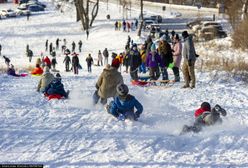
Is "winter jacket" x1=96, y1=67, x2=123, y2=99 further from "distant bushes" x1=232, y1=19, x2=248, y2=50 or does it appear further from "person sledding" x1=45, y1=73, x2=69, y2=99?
"distant bushes" x1=232, y1=19, x2=248, y2=50

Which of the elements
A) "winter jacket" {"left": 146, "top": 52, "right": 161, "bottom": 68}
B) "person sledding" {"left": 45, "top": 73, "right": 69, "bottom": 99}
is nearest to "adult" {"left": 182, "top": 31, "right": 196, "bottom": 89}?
"winter jacket" {"left": 146, "top": 52, "right": 161, "bottom": 68}

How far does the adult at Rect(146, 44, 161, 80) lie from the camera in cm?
1694

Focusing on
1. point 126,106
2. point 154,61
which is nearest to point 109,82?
point 126,106

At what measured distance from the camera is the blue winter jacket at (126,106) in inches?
422

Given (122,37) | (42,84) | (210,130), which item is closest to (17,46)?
(122,37)

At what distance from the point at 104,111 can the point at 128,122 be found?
157 centimetres

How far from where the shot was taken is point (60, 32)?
5450 cm

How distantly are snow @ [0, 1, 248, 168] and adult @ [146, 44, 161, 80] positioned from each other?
106 centimetres

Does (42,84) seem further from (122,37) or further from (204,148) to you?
(122,37)

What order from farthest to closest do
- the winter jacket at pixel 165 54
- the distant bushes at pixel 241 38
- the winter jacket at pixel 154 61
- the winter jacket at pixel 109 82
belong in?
the distant bushes at pixel 241 38, the winter jacket at pixel 154 61, the winter jacket at pixel 165 54, the winter jacket at pixel 109 82

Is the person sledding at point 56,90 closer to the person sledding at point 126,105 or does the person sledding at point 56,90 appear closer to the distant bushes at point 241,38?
the person sledding at point 126,105

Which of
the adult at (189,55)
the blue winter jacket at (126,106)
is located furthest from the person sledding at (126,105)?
the adult at (189,55)

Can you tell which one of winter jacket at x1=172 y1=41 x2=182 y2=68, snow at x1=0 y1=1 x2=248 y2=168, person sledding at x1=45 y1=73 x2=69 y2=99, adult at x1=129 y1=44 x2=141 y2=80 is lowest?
snow at x1=0 y1=1 x2=248 y2=168

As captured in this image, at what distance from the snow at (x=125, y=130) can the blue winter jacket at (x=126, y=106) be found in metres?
0.25
